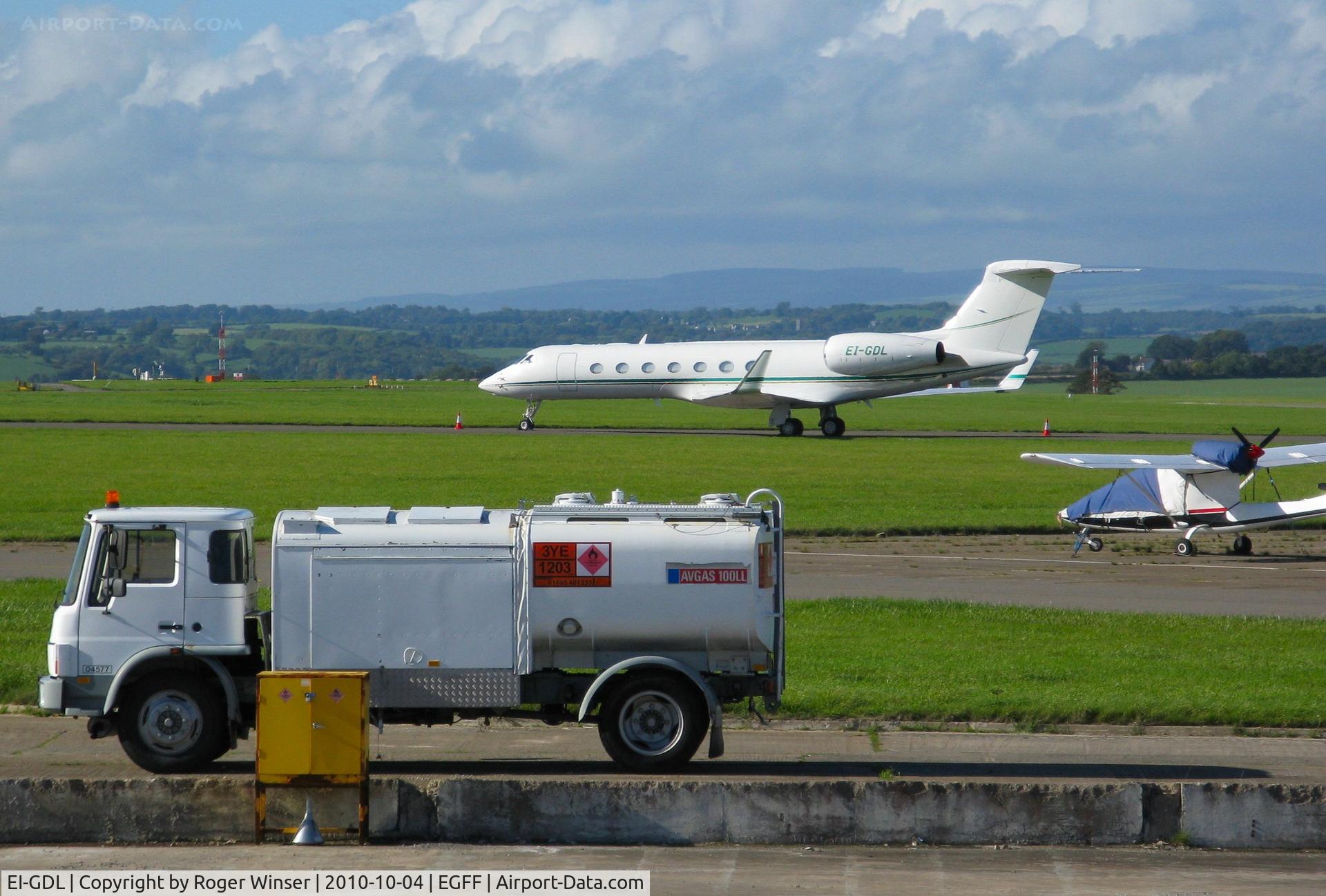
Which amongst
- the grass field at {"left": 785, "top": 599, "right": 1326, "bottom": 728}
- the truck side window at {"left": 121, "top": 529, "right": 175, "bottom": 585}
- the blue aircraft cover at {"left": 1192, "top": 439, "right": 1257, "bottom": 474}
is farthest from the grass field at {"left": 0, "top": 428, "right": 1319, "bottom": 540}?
the truck side window at {"left": 121, "top": 529, "right": 175, "bottom": 585}

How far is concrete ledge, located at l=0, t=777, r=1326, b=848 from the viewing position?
1082 centimetres

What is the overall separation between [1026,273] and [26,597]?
42.2 metres

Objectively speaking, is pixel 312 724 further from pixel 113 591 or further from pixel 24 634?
pixel 24 634

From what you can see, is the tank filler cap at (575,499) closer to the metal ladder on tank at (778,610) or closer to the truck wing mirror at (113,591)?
the metal ladder on tank at (778,610)

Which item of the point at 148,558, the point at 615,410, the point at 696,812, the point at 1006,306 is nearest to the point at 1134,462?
the point at 696,812

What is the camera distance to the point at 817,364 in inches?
2333

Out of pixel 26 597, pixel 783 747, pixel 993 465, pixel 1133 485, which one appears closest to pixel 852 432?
pixel 993 465

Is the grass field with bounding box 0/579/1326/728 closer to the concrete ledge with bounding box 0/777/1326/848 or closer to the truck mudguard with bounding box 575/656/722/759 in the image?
the truck mudguard with bounding box 575/656/722/759

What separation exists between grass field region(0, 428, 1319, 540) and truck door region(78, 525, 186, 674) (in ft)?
61.9

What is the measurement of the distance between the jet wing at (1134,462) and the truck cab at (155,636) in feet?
66.4

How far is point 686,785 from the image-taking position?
10828 millimetres

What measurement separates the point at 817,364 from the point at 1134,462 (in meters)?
30.0

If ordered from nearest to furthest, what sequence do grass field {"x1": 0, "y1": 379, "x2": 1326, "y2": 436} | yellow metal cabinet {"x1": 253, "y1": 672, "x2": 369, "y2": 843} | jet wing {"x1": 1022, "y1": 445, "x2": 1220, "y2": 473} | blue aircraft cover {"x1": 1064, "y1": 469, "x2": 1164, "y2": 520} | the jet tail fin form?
yellow metal cabinet {"x1": 253, "y1": 672, "x2": 369, "y2": 843}
jet wing {"x1": 1022, "y1": 445, "x2": 1220, "y2": 473}
blue aircraft cover {"x1": 1064, "y1": 469, "x2": 1164, "y2": 520}
the jet tail fin
grass field {"x1": 0, "y1": 379, "x2": 1326, "y2": 436}

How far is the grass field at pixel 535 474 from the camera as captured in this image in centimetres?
3541
